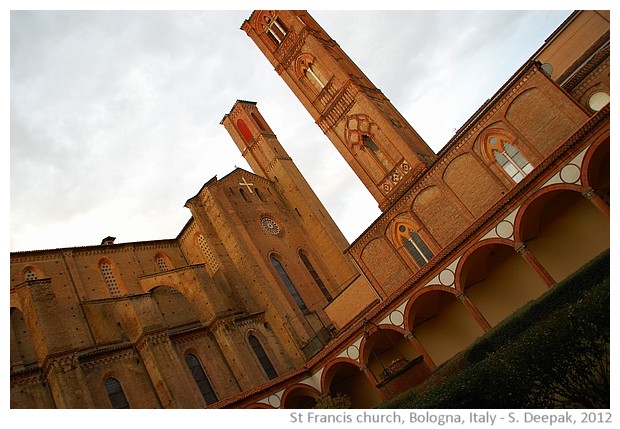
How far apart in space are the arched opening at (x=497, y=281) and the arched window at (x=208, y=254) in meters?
16.6

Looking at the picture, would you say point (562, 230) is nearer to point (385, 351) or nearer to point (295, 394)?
point (385, 351)

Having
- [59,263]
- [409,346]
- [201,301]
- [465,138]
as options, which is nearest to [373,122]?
[465,138]

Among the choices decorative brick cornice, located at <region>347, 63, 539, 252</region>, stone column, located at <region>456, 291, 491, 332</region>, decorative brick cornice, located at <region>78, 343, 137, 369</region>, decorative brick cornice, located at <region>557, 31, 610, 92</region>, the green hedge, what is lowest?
the green hedge

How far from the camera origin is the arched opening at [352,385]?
22.5 m

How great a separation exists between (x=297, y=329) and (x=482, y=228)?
13.3 metres

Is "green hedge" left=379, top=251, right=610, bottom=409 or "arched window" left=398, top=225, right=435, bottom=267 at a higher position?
"arched window" left=398, top=225, right=435, bottom=267

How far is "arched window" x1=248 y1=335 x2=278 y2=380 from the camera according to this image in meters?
24.9

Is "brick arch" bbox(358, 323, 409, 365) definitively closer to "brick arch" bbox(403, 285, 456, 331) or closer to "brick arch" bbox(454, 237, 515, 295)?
"brick arch" bbox(403, 285, 456, 331)

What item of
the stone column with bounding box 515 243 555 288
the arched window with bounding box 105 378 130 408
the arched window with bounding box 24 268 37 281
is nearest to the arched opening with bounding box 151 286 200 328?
the arched window with bounding box 105 378 130 408

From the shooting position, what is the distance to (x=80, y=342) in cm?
2241

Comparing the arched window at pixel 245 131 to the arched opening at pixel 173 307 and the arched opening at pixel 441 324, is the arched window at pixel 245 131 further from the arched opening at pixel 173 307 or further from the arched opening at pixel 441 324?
the arched opening at pixel 441 324

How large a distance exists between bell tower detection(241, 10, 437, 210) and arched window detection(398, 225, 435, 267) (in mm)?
1665

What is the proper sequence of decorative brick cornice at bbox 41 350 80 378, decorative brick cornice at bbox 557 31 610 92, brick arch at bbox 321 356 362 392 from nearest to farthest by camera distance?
decorative brick cornice at bbox 557 31 610 92, decorative brick cornice at bbox 41 350 80 378, brick arch at bbox 321 356 362 392

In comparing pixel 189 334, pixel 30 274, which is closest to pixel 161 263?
pixel 30 274
